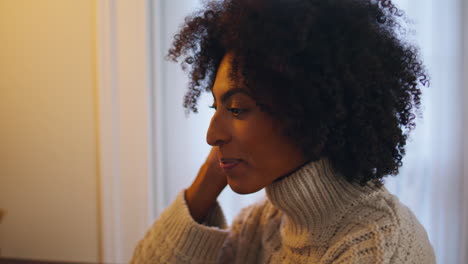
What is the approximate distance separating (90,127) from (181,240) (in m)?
0.77

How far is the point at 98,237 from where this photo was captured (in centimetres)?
155

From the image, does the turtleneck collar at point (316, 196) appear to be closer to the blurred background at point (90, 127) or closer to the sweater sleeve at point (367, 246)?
the sweater sleeve at point (367, 246)

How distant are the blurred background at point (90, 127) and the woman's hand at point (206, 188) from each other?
20.3 inches

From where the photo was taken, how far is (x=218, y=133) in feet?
2.38

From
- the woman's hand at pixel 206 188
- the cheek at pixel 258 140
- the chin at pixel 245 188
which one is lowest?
the woman's hand at pixel 206 188

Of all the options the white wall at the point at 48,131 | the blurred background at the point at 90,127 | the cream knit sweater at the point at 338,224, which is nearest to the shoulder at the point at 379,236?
the cream knit sweater at the point at 338,224

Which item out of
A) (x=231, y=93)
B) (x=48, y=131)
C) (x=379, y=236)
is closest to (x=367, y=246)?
(x=379, y=236)

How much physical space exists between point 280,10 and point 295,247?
45 cm

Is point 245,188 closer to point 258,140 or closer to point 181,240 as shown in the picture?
point 258,140

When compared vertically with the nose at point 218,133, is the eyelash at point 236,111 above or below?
above

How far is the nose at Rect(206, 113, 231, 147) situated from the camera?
723 mm

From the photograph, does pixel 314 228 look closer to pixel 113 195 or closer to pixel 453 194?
pixel 453 194

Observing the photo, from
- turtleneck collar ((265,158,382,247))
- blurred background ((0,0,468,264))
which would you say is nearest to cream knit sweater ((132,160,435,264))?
turtleneck collar ((265,158,382,247))

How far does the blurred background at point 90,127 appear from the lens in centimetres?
145
